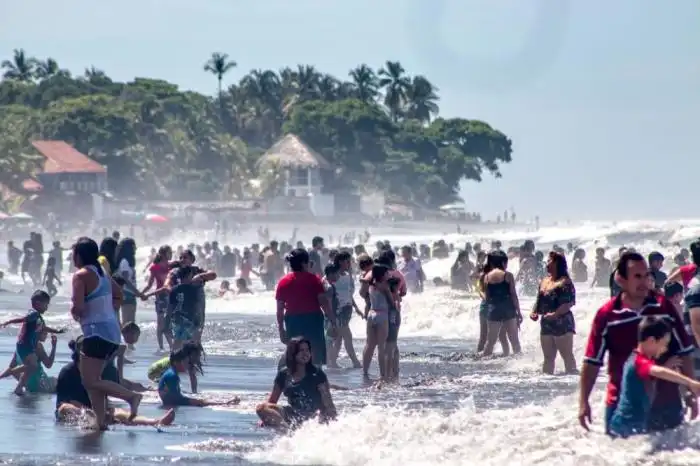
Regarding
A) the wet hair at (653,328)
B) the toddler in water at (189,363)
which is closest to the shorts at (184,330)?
the toddler in water at (189,363)

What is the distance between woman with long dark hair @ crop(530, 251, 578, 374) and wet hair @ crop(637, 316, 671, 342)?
691 cm

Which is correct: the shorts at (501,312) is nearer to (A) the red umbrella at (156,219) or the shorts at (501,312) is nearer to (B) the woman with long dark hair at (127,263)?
(B) the woman with long dark hair at (127,263)

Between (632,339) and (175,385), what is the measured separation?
6.02 metres

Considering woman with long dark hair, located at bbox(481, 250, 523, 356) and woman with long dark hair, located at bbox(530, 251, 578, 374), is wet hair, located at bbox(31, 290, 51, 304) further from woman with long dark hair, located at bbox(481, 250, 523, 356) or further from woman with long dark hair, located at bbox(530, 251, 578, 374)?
woman with long dark hair, located at bbox(481, 250, 523, 356)

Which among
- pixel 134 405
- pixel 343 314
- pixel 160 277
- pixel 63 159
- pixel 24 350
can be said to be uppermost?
pixel 63 159

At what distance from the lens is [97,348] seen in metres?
11.6

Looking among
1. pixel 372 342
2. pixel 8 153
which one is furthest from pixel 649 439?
pixel 8 153

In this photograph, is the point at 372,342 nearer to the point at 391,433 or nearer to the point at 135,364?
the point at 135,364

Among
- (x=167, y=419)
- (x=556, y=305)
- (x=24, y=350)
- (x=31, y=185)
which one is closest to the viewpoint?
(x=167, y=419)

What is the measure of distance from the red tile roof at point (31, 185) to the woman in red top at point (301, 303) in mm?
90895

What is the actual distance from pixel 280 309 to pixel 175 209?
9449cm

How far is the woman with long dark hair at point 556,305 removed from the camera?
51.8 feet

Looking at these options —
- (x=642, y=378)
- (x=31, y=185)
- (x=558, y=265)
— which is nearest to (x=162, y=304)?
(x=558, y=265)

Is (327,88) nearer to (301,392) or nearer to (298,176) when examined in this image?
(298,176)
